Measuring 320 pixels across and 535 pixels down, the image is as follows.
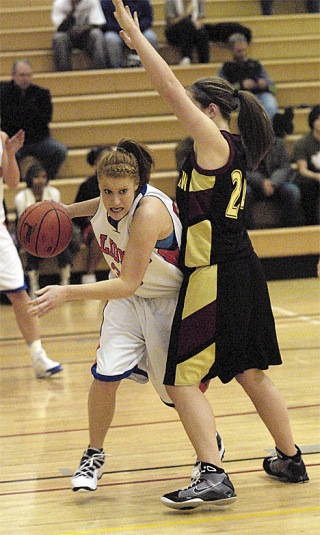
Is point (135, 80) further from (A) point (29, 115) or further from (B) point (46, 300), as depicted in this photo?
(B) point (46, 300)

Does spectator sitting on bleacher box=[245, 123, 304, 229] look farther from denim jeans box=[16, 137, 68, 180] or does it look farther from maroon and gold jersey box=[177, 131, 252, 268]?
maroon and gold jersey box=[177, 131, 252, 268]

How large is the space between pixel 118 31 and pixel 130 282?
7.60 meters

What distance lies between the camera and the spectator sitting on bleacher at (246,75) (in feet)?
31.9

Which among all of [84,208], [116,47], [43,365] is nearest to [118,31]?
[116,47]

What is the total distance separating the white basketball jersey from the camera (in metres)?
3.29

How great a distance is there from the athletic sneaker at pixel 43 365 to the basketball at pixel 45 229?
6.60ft

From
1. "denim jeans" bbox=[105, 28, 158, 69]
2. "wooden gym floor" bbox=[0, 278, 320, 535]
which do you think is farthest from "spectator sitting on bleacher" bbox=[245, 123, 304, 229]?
"wooden gym floor" bbox=[0, 278, 320, 535]

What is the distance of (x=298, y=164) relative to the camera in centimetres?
916

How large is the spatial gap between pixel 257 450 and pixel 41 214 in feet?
4.55

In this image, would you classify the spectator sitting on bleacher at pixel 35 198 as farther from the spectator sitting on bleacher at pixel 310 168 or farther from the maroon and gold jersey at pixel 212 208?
the maroon and gold jersey at pixel 212 208

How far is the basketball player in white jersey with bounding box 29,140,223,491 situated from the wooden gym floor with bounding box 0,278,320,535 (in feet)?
0.70

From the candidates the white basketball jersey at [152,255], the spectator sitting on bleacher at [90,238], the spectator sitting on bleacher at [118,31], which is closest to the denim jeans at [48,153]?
the spectator sitting on bleacher at [90,238]

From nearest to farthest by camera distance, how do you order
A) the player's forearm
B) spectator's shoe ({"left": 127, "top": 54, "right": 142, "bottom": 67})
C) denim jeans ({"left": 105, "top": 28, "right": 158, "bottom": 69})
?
the player's forearm, spectator's shoe ({"left": 127, "top": 54, "right": 142, "bottom": 67}), denim jeans ({"left": 105, "top": 28, "right": 158, "bottom": 69})

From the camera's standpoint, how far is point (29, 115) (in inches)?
356
